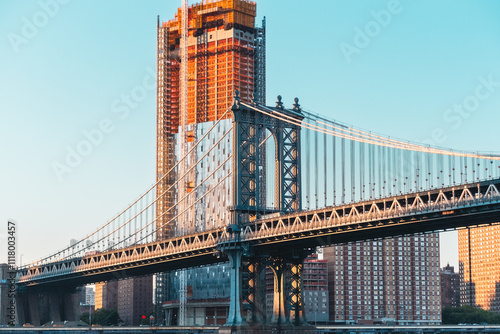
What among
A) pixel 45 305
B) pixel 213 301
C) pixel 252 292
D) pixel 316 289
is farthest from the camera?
pixel 316 289

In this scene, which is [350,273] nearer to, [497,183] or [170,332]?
[170,332]

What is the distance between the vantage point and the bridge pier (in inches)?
6673

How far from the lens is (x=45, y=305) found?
172500mm

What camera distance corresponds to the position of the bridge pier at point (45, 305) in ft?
556

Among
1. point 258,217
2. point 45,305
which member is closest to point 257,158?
point 258,217

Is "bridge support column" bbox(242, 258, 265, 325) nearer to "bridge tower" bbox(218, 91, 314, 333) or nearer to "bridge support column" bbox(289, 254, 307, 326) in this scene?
"bridge tower" bbox(218, 91, 314, 333)

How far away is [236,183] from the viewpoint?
345 ft

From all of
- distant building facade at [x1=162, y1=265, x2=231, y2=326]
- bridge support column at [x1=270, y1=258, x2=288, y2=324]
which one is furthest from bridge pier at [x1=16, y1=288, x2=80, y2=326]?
bridge support column at [x1=270, y1=258, x2=288, y2=324]

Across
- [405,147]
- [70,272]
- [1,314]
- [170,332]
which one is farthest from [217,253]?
[1,314]

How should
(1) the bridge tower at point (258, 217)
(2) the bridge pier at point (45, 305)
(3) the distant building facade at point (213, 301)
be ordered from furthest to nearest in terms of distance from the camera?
(3) the distant building facade at point (213, 301)
(2) the bridge pier at point (45, 305)
(1) the bridge tower at point (258, 217)

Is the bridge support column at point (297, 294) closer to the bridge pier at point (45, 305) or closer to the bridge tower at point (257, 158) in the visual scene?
the bridge tower at point (257, 158)

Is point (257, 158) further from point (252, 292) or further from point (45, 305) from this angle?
point (45, 305)

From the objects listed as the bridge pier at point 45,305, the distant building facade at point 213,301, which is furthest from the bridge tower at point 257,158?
the distant building facade at point 213,301

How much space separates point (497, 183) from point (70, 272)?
277 ft
